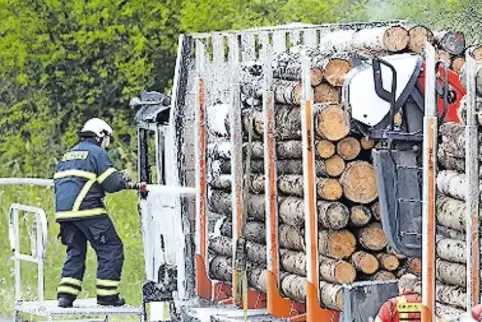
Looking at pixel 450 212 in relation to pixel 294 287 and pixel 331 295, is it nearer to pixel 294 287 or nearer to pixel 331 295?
pixel 331 295

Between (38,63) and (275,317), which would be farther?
(38,63)

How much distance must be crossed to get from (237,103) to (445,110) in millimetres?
2563

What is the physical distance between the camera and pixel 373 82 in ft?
29.9

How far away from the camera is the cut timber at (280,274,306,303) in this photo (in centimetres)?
989

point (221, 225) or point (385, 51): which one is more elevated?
point (385, 51)

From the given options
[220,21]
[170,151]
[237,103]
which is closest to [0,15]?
[220,21]

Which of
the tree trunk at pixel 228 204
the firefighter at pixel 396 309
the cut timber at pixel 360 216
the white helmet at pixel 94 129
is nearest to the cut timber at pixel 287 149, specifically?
the tree trunk at pixel 228 204

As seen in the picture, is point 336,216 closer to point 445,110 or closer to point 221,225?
point 445,110

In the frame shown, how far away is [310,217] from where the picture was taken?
9609 mm

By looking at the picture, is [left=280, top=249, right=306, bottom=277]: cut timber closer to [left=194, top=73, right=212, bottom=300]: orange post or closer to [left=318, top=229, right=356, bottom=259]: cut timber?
[left=318, top=229, right=356, bottom=259]: cut timber

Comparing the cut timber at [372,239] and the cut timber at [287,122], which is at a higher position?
the cut timber at [287,122]

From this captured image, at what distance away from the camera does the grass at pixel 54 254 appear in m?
16.7

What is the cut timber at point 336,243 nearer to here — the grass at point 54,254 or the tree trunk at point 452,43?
the tree trunk at point 452,43

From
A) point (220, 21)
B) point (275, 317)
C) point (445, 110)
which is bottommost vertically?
point (275, 317)
